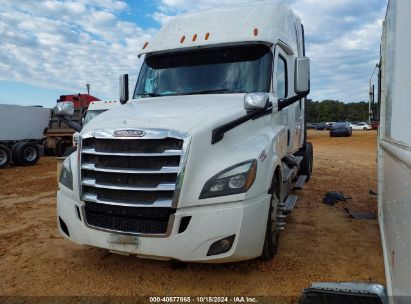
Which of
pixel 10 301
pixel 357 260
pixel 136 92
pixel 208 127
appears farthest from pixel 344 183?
pixel 10 301

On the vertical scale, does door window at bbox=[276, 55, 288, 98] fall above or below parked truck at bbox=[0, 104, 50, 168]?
above

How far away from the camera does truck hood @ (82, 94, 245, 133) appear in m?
3.79

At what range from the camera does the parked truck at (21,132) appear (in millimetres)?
15430

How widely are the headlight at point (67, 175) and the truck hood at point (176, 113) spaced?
0.47 meters

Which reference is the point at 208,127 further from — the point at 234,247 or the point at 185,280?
the point at 185,280

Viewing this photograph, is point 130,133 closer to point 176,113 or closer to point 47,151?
point 176,113

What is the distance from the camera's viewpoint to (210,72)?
5.09 meters

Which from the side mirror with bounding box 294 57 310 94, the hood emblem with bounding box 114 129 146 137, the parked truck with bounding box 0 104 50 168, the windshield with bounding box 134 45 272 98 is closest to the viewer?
the hood emblem with bounding box 114 129 146 137

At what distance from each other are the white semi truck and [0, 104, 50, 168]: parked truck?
39.8 feet

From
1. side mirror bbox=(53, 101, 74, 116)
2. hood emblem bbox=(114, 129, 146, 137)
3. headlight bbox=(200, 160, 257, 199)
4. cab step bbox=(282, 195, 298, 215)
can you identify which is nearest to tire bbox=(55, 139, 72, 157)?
side mirror bbox=(53, 101, 74, 116)

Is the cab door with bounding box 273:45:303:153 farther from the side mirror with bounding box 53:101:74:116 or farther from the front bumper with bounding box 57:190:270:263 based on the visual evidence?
the side mirror with bounding box 53:101:74:116

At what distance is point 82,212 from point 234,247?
63.6 inches

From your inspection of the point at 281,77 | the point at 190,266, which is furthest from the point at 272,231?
the point at 281,77

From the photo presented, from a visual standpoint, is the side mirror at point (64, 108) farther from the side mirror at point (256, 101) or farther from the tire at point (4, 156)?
the tire at point (4, 156)
